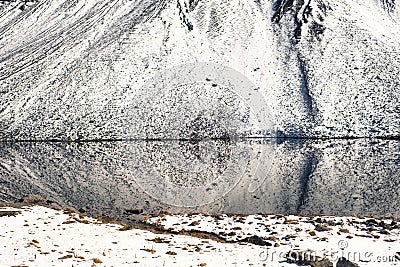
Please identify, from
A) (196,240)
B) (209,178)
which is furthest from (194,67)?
(196,240)

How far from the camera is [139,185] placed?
35.4 meters

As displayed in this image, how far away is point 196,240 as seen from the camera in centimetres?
2039

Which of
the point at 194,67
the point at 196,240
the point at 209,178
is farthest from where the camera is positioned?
the point at 194,67

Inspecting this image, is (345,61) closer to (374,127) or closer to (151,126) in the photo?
(374,127)

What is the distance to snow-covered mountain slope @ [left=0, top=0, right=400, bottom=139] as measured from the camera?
7344 centimetres

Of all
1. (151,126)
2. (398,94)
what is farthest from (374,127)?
(151,126)

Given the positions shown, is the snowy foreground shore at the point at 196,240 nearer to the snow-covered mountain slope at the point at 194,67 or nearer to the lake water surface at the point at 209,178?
the lake water surface at the point at 209,178

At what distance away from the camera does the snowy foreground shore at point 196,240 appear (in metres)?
17.1

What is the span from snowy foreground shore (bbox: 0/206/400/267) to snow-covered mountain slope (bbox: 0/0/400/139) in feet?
153

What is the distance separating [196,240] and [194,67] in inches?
2895

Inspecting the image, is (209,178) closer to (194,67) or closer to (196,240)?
(196,240)

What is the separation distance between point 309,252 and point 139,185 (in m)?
19.2

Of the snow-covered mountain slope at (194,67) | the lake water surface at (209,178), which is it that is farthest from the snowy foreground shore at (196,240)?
the snow-covered mountain slope at (194,67)

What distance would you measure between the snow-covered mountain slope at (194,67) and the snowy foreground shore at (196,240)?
4665cm
